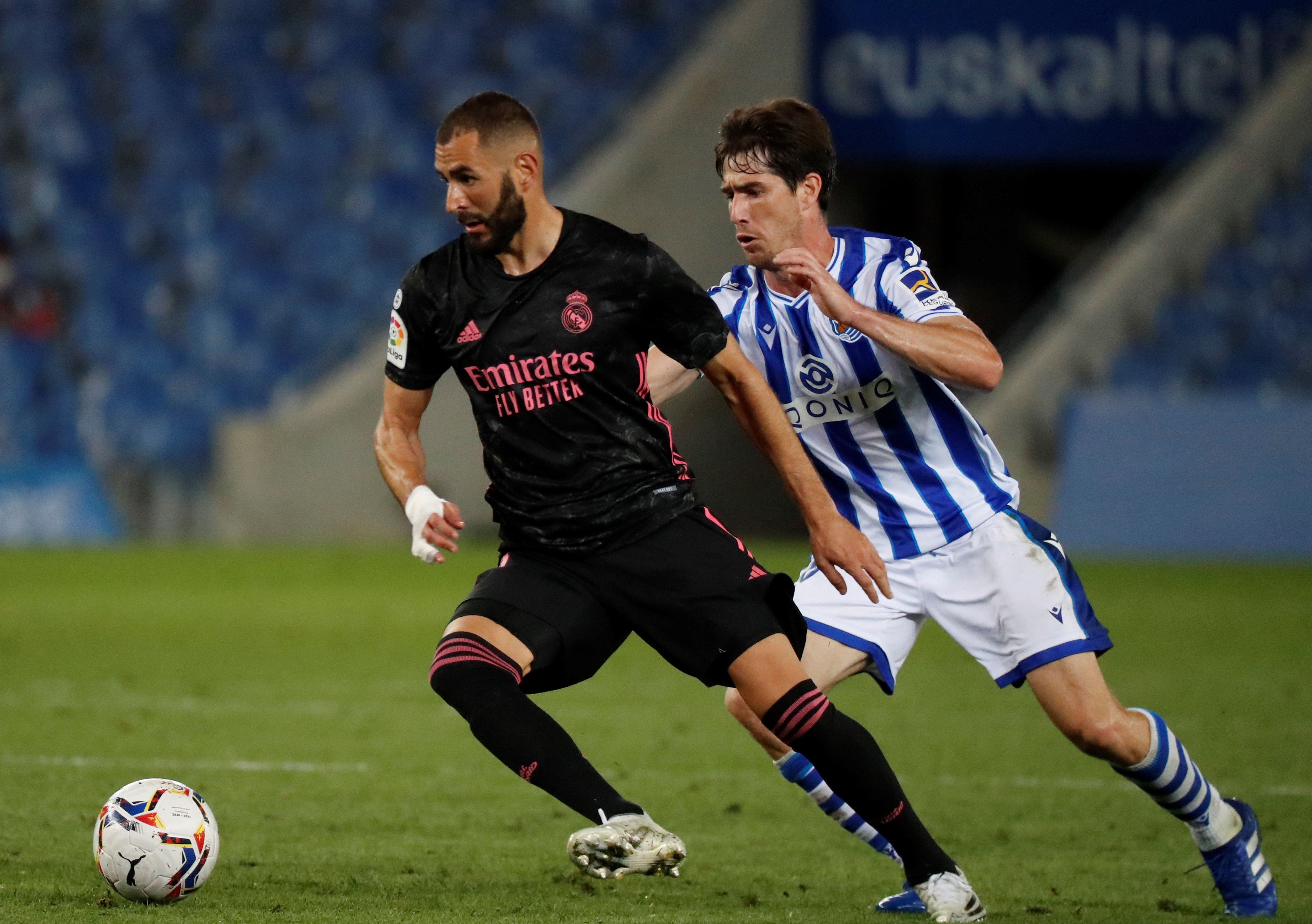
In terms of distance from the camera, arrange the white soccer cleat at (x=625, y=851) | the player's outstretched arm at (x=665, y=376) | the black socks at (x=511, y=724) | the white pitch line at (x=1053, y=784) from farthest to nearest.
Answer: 1. the white pitch line at (x=1053, y=784)
2. the player's outstretched arm at (x=665, y=376)
3. the black socks at (x=511, y=724)
4. the white soccer cleat at (x=625, y=851)

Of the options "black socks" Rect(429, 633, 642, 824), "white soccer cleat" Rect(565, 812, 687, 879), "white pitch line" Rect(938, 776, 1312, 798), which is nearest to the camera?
"white soccer cleat" Rect(565, 812, 687, 879)

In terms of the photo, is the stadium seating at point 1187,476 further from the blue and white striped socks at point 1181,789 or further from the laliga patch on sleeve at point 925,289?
the laliga patch on sleeve at point 925,289

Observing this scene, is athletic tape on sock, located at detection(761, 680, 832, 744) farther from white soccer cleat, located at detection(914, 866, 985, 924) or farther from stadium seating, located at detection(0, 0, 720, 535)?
stadium seating, located at detection(0, 0, 720, 535)

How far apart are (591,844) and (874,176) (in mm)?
17955

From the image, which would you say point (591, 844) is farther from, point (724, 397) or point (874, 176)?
point (874, 176)

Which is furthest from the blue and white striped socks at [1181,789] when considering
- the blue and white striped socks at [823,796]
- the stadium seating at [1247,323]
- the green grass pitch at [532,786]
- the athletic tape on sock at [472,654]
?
the stadium seating at [1247,323]

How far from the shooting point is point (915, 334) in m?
4.24

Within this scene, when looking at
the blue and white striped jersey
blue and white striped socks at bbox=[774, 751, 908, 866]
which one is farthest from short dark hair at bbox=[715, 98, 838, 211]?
blue and white striped socks at bbox=[774, 751, 908, 866]

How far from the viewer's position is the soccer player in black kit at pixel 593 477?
13.3ft

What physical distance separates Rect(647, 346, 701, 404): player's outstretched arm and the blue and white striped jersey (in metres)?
0.26

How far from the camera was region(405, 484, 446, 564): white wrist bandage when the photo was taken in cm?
389

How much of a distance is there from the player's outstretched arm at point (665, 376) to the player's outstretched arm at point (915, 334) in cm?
40

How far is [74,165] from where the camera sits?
66.2 ft

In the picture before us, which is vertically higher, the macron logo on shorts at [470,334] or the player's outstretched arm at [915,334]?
the macron logo on shorts at [470,334]
